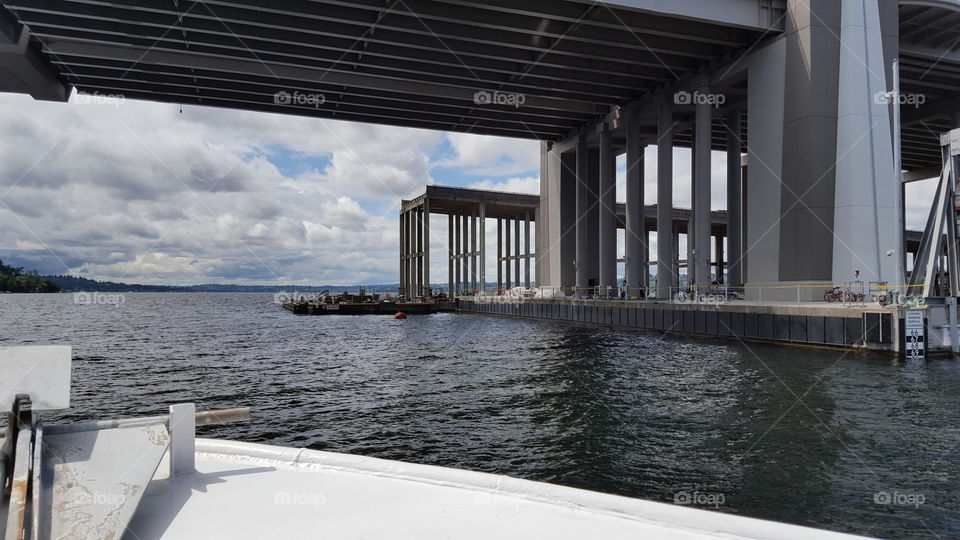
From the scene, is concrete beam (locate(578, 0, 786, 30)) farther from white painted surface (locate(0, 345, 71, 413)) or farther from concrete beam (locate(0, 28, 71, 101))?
concrete beam (locate(0, 28, 71, 101))

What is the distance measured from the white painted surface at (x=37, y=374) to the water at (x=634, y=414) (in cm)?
594

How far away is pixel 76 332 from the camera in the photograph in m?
39.9

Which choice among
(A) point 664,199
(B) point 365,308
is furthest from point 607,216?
(B) point 365,308

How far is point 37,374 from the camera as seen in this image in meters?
3.68

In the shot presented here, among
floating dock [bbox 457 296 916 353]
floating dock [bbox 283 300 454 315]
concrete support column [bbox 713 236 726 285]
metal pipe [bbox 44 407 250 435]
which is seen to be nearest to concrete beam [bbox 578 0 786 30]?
floating dock [bbox 457 296 916 353]

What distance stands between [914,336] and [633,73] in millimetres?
23094

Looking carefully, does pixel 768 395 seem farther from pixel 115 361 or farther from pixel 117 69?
pixel 117 69

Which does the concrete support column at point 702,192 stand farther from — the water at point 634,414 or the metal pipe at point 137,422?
the metal pipe at point 137,422

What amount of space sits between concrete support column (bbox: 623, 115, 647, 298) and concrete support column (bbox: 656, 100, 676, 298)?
2321mm

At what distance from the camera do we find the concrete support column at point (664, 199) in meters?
39.0

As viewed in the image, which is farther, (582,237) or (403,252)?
(403,252)

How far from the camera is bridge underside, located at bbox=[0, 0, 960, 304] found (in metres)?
28.1

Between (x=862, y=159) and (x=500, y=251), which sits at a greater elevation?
(x=862, y=159)

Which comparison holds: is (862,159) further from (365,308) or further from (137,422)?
(365,308)
